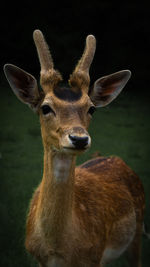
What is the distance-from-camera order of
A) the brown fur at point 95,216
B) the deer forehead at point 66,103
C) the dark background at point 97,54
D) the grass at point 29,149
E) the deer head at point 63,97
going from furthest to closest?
the dark background at point 97,54 → the grass at point 29,149 → the brown fur at point 95,216 → the deer forehead at point 66,103 → the deer head at point 63,97

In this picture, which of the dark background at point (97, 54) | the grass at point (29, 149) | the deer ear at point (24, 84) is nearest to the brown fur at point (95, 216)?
the deer ear at point (24, 84)

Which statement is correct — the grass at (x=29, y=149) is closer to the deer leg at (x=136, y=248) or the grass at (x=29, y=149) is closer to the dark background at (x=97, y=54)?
the dark background at (x=97, y=54)

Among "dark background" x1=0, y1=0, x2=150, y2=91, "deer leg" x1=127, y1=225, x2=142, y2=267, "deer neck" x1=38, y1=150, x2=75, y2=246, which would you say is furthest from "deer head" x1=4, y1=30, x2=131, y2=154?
"dark background" x1=0, y1=0, x2=150, y2=91

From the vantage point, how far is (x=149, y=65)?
1078 cm

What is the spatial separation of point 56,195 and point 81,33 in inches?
348

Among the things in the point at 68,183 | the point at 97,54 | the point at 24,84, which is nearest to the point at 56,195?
the point at 68,183

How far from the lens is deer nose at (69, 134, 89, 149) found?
1865 millimetres

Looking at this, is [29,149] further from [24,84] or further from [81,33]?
[81,33]

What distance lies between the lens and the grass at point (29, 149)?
3.89 meters

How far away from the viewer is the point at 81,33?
1038cm

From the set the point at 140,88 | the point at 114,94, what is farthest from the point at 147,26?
the point at 114,94

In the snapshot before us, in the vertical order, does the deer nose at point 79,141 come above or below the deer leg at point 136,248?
above

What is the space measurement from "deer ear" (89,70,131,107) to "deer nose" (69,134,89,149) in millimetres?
855

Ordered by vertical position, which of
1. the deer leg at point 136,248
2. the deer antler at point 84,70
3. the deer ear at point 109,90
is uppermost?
the deer antler at point 84,70
